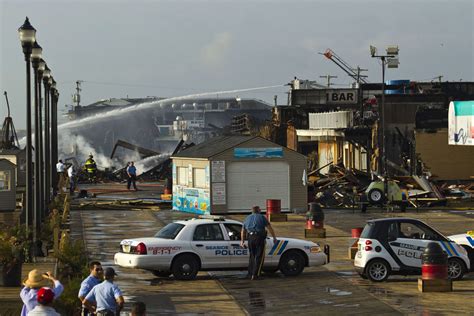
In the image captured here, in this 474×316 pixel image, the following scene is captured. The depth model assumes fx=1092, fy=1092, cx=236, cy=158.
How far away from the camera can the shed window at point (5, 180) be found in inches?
1866

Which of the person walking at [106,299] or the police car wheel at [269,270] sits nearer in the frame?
the person walking at [106,299]

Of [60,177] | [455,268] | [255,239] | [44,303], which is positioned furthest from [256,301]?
[60,177]

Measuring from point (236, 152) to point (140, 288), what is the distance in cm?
2139

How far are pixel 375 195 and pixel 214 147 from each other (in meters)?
7.40

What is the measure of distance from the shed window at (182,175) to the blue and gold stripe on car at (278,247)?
866 inches

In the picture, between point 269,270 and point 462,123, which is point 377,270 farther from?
point 462,123

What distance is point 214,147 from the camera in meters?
44.3

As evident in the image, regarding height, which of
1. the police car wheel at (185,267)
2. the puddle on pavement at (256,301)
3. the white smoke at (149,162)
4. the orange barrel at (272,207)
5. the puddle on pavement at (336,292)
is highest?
the white smoke at (149,162)

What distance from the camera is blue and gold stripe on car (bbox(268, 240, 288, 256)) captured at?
915 inches

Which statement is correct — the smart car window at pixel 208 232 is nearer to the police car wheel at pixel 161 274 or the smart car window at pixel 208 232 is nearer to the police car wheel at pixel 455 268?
the police car wheel at pixel 161 274

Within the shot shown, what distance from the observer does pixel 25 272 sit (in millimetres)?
23438

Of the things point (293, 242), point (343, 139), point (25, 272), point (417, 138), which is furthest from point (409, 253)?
point (343, 139)

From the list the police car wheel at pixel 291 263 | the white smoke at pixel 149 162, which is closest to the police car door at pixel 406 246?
the police car wheel at pixel 291 263

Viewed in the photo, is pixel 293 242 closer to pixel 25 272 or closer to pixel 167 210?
pixel 25 272
